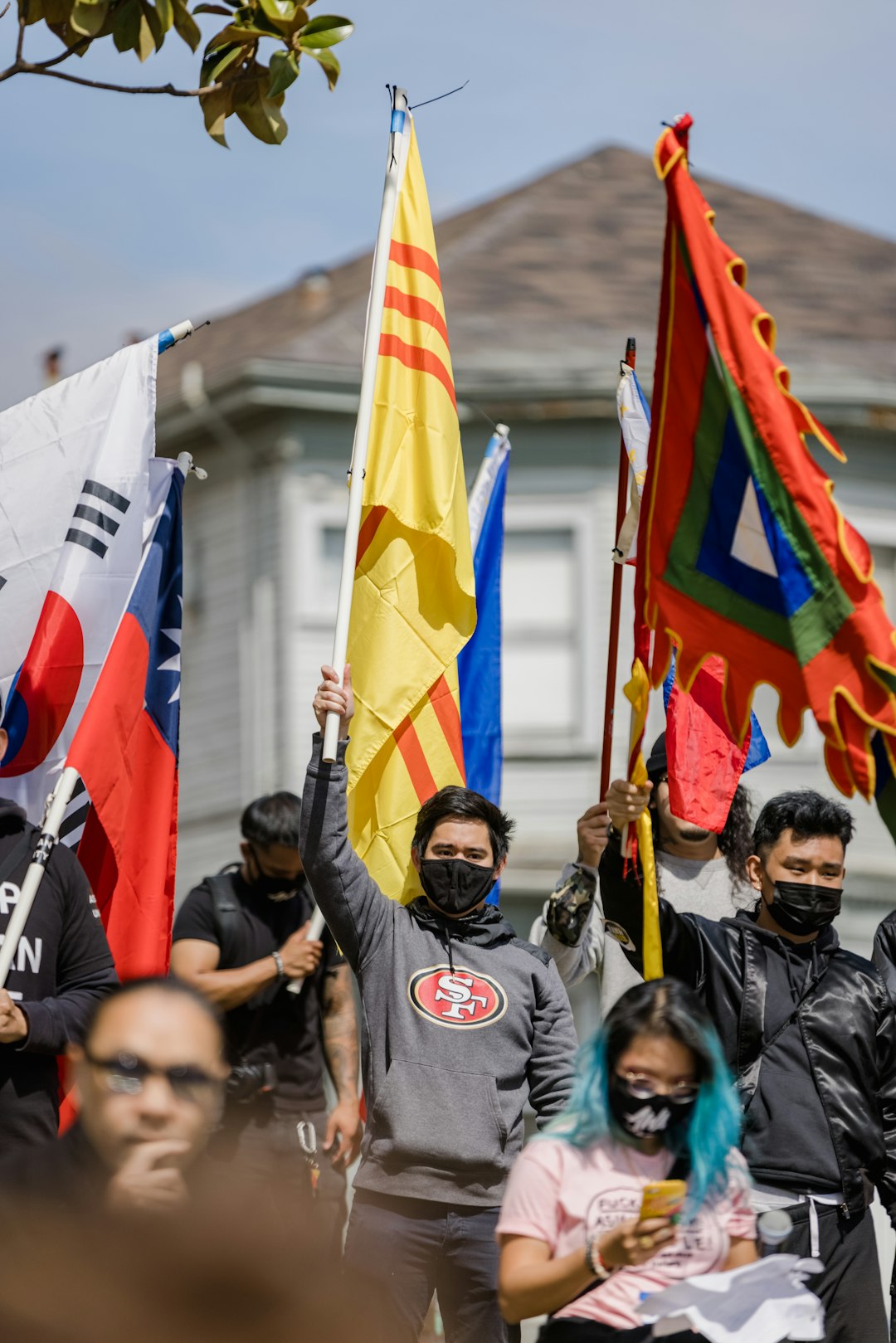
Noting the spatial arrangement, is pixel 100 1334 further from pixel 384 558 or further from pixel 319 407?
pixel 319 407

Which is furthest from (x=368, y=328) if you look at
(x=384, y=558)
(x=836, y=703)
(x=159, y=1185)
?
(x=159, y=1185)

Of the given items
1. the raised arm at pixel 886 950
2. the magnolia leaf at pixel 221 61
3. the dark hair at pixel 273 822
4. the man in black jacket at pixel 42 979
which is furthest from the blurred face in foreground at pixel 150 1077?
the dark hair at pixel 273 822

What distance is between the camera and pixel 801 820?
5668mm

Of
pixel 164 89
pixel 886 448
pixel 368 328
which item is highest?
pixel 886 448

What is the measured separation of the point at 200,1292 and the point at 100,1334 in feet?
0.44

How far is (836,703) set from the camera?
5086 millimetres

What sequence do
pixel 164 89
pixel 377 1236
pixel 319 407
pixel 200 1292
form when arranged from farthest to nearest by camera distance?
1. pixel 319 407
2. pixel 164 89
3. pixel 377 1236
4. pixel 200 1292

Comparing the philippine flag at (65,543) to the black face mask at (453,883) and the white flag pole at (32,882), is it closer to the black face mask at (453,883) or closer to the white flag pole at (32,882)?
the white flag pole at (32,882)

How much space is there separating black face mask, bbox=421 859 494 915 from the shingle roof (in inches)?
510

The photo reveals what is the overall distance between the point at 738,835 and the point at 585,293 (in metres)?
14.4

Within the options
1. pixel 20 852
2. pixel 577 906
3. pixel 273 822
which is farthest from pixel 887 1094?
pixel 273 822

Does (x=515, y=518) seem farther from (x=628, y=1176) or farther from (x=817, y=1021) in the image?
(x=628, y=1176)

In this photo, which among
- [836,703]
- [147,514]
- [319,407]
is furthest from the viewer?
[319,407]

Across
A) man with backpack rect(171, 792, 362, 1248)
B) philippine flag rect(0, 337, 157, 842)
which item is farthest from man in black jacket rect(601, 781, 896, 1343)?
man with backpack rect(171, 792, 362, 1248)
